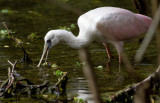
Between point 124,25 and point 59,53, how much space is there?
158 centimetres

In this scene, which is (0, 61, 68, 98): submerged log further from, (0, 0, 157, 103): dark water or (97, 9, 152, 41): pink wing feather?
(97, 9, 152, 41): pink wing feather

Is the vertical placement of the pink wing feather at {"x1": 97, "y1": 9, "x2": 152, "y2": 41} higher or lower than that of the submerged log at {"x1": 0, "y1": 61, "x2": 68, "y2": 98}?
higher

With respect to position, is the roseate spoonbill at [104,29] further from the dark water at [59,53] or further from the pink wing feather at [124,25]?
the dark water at [59,53]

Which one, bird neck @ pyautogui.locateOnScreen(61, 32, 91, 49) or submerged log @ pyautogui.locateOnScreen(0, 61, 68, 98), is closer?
submerged log @ pyautogui.locateOnScreen(0, 61, 68, 98)

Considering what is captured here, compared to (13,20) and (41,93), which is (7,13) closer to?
(13,20)

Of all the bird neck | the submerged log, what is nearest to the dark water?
the submerged log

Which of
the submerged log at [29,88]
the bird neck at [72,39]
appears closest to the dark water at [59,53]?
the submerged log at [29,88]

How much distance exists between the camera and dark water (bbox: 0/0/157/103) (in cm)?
589

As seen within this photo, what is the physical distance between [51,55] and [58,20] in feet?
12.4

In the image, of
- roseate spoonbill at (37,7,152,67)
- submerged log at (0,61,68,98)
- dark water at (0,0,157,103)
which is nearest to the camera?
submerged log at (0,61,68,98)

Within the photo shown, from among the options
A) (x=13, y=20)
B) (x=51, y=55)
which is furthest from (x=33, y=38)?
(x=13, y=20)

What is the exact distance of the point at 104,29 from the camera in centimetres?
762

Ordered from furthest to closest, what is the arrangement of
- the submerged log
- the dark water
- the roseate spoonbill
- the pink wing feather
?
1. the pink wing feather
2. the roseate spoonbill
3. the dark water
4. the submerged log

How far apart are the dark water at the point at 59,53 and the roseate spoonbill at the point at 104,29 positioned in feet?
1.40
